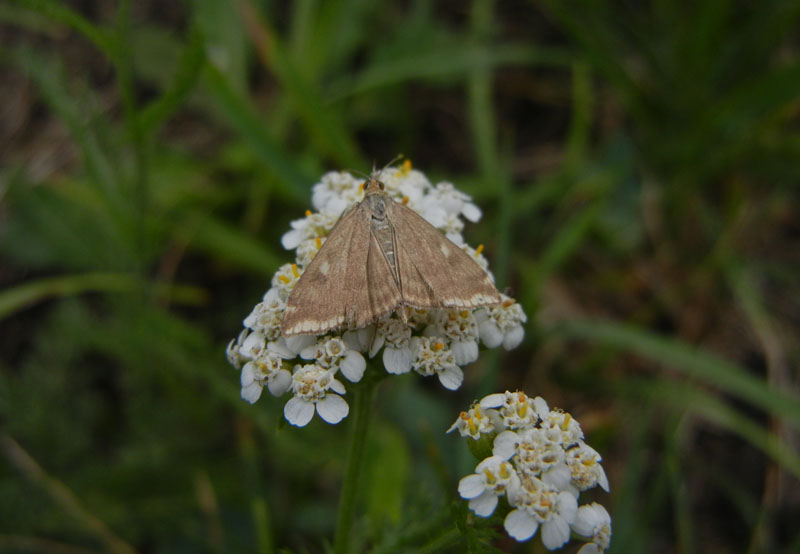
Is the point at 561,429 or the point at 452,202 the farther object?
the point at 452,202

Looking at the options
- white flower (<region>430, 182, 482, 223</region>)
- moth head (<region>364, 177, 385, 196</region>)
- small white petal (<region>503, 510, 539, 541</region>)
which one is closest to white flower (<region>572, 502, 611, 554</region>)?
small white petal (<region>503, 510, 539, 541</region>)

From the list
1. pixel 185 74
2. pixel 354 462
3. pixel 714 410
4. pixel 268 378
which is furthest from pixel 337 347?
pixel 714 410

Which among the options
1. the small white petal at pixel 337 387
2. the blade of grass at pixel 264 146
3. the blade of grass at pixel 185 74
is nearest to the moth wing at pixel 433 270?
the small white petal at pixel 337 387

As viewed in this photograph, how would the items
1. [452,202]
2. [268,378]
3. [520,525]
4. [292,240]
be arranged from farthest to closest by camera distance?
[452,202], [292,240], [268,378], [520,525]

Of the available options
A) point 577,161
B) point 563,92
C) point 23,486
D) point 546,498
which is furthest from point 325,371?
point 563,92

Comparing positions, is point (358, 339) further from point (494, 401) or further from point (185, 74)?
point (185, 74)

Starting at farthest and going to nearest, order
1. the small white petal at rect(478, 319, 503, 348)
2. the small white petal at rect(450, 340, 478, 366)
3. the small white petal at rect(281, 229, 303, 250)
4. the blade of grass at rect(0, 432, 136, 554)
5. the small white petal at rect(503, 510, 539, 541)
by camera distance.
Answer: the blade of grass at rect(0, 432, 136, 554) → the small white petal at rect(281, 229, 303, 250) → the small white petal at rect(478, 319, 503, 348) → the small white petal at rect(450, 340, 478, 366) → the small white petal at rect(503, 510, 539, 541)

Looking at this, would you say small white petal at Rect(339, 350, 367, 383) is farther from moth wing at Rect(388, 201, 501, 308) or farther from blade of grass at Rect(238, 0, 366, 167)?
blade of grass at Rect(238, 0, 366, 167)
